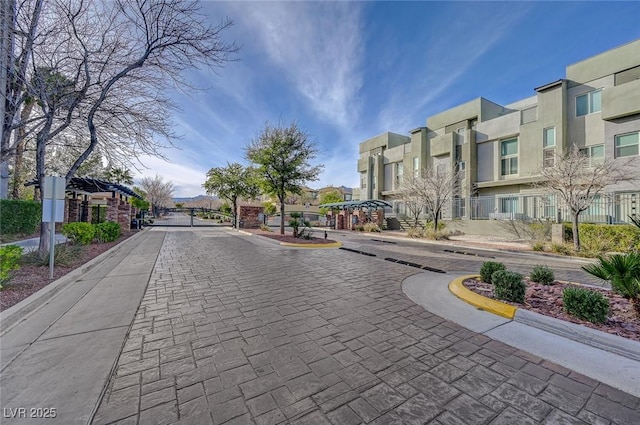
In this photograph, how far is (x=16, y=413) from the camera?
2.03 metres

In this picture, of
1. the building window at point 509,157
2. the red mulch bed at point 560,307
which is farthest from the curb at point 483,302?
the building window at point 509,157

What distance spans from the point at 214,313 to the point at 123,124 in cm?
750

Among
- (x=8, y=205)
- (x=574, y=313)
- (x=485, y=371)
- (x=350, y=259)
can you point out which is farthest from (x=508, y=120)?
(x=8, y=205)

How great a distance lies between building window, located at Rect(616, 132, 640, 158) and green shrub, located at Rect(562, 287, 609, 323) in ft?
66.9

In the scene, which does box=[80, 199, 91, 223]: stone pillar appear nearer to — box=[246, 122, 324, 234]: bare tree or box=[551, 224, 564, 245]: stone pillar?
box=[246, 122, 324, 234]: bare tree

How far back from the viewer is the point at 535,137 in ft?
66.9

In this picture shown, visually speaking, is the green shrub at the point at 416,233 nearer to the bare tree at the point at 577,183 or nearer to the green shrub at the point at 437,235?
the green shrub at the point at 437,235

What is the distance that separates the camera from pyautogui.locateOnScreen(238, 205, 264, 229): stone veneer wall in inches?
854

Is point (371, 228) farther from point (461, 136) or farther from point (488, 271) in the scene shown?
point (488, 271)

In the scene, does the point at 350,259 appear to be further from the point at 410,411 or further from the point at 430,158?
the point at 430,158

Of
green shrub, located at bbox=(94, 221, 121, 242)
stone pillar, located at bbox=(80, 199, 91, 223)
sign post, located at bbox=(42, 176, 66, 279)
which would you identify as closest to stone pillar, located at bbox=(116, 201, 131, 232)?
stone pillar, located at bbox=(80, 199, 91, 223)

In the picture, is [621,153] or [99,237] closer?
[99,237]

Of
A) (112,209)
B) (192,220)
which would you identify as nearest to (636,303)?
(112,209)

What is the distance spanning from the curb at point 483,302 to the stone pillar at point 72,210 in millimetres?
20850
